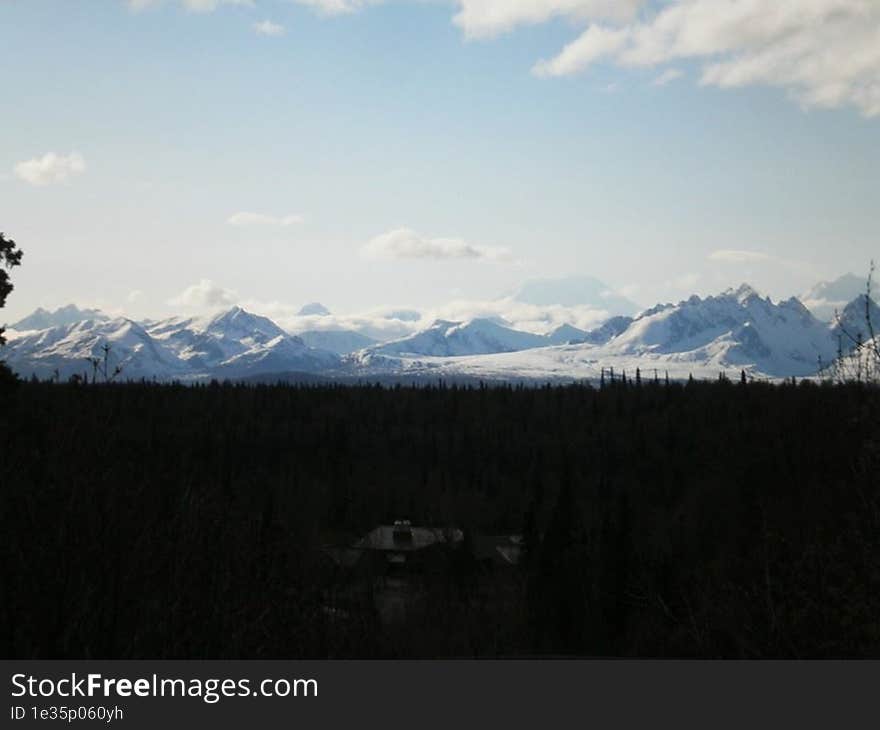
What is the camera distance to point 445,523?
9238 centimetres

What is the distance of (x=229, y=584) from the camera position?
9.98 meters

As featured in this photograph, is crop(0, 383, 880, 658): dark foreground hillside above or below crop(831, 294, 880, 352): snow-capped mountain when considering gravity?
below

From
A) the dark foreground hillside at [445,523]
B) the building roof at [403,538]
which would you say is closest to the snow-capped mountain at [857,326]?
the dark foreground hillside at [445,523]

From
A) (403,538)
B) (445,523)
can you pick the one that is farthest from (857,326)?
(445,523)

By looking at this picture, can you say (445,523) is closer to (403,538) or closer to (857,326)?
(403,538)

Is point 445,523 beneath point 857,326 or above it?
beneath

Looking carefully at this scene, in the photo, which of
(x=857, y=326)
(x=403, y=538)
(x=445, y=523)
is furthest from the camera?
(x=445, y=523)

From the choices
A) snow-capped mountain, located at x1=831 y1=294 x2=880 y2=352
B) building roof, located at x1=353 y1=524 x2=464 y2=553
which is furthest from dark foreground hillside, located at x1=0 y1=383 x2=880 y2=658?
building roof, located at x1=353 y1=524 x2=464 y2=553

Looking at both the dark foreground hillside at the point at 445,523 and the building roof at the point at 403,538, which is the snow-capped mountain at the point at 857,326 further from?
the building roof at the point at 403,538

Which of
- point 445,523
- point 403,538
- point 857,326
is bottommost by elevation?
point 445,523

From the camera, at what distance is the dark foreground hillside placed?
8586mm

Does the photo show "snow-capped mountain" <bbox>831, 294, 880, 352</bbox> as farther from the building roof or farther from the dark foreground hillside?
the building roof

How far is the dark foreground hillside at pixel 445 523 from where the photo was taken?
28.2 ft
